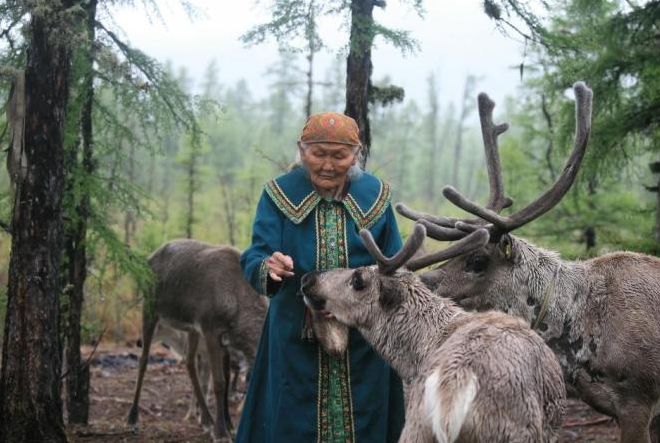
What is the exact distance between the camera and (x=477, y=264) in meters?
5.44

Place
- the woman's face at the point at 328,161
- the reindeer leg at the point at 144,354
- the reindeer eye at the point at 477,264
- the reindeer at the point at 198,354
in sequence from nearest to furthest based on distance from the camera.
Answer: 1. the woman's face at the point at 328,161
2. the reindeer eye at the point at 477,264
3. the reindeer leg at the point at 144,354
4. the reindeer at the point at 198,354

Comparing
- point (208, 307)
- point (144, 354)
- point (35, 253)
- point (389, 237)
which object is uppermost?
point (389, 237)

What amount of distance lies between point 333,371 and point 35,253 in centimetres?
271

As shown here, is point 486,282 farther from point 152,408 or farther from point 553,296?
point 152,408

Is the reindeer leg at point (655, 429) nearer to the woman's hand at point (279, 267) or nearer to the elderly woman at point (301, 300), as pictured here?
the elderly woman at point (301, 300)

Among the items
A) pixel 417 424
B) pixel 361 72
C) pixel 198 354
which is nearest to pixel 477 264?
pixel 417 424

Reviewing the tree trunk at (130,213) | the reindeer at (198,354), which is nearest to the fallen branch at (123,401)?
the reindeer at (198,354)

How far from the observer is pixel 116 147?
875 centimetres

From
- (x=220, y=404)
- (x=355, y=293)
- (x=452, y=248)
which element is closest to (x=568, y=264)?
(x=452, y=248)

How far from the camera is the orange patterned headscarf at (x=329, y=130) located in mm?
4367

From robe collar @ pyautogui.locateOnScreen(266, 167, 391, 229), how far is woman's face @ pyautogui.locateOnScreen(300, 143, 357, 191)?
10 centimetres

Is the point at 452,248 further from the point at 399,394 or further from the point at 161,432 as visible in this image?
the point at 161,432

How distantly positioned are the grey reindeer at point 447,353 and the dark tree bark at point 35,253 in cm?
263

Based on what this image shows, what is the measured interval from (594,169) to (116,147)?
509 centimetres
